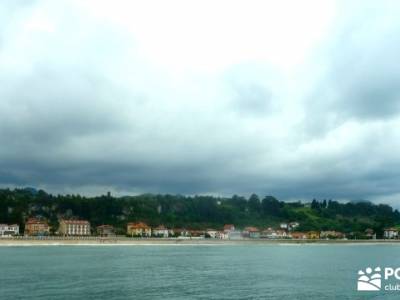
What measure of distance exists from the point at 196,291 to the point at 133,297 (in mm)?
5658

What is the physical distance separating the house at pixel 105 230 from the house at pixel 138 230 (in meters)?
5.30

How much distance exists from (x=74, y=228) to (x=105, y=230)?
1027cm

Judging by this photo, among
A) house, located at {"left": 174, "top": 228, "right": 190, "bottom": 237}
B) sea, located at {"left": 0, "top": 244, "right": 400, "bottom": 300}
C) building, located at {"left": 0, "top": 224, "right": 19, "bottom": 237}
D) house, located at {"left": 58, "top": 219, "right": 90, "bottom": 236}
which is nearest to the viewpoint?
sea, located at {"left": 0, "top": 244, "right": 400, "bottom": 300}

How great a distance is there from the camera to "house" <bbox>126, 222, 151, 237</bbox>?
182 meters

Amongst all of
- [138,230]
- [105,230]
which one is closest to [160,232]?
[138,230]

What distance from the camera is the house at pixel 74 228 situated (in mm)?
179250

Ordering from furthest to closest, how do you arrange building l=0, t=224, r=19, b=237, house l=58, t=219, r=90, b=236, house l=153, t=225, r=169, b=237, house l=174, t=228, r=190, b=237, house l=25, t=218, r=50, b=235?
house l=174, t=228, r=190, b=237 < house l=153, t=225, r=169, b=237 < house l=58, t=219, r=90, b=236 < house l=25, t=218, r=50, b=235 < building l=0, t=224, r=19, b=237

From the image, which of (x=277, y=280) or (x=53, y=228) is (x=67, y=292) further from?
(x=53, y=228)

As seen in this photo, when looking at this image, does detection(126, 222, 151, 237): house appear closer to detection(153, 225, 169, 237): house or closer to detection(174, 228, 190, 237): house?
detection(153, 225, 169, 237): house

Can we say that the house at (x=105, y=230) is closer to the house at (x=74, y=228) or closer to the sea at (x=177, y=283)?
the house at (x=74, y=228)

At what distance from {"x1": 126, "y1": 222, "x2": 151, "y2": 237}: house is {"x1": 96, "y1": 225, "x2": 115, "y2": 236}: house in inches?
209

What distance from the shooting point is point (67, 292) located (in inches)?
1583

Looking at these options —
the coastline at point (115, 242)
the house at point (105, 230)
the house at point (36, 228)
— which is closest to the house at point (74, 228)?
the house at point (105, 230)

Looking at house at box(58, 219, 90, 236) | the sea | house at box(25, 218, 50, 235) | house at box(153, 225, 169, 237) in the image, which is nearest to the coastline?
house at box(153, 225, 169, 237)
